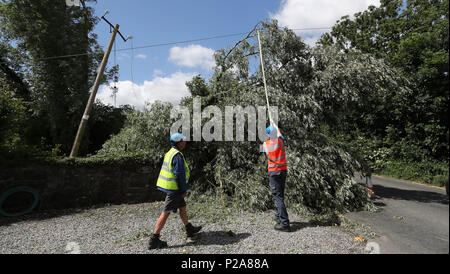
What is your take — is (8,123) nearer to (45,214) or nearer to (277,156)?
(45,214)

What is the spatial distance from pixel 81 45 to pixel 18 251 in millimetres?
13994

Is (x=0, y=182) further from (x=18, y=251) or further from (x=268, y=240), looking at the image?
(x=268, y=240)

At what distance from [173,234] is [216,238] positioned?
81cm

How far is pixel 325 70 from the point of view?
6852 mm

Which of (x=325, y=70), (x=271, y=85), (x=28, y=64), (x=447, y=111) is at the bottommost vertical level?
(x=447, y=111)

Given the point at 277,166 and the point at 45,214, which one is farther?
the point at 45,214

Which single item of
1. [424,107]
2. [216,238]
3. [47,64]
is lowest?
[216,238]

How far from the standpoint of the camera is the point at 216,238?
405 cm

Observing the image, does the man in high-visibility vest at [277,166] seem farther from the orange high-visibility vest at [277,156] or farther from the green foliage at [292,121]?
the green foliage at [292,121]

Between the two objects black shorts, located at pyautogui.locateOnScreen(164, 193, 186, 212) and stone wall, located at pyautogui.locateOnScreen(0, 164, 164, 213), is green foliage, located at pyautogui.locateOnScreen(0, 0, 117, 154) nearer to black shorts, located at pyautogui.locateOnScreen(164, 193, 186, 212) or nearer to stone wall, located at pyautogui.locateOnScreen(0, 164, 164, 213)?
stone wall, located at pyautogui.locateOnScreen(0, 164, 164, 213)

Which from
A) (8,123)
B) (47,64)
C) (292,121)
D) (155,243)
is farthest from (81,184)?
(47,64)

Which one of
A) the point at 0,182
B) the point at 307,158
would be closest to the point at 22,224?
the point at 0,182

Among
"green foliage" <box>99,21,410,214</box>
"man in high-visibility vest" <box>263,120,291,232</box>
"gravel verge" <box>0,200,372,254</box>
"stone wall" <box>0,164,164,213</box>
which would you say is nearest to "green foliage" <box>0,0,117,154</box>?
"stone wall" <box>0,164,164,213</box>

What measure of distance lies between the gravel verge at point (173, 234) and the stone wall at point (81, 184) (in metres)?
0.53
